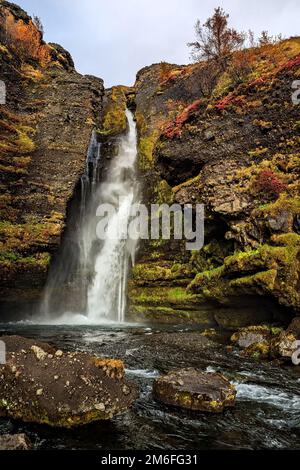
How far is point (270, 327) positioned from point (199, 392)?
7.63 m

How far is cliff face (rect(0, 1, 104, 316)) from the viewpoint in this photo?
18484mm

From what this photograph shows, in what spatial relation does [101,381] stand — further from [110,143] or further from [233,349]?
[110,143]

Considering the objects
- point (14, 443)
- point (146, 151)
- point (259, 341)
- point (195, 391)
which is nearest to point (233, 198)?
point (259, 341)

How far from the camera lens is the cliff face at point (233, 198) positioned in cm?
1409

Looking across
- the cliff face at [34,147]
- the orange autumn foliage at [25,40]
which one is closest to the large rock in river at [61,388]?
the cliff face at [34,147]

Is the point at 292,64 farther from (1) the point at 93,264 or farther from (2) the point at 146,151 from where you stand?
(1) the point at 93,264

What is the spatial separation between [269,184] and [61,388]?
44.7 feet

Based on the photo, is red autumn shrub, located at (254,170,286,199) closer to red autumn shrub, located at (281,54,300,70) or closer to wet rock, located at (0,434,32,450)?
red autumn shrub, located at (281,54,300,70)

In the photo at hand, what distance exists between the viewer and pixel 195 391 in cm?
653

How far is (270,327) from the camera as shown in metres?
13.2

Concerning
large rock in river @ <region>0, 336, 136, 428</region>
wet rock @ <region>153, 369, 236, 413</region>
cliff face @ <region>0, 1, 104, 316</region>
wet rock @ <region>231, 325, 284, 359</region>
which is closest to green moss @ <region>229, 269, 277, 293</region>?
wet rock @ <region>231, 325, 284, 359</region>

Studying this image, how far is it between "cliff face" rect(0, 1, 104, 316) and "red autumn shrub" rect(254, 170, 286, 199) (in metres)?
10.7

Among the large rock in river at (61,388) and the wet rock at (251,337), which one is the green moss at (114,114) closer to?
the wet rock at (251,337)
